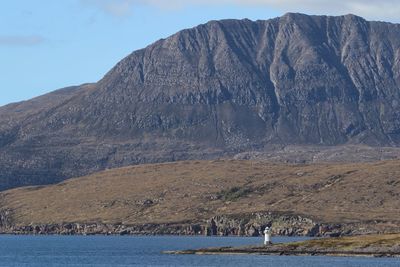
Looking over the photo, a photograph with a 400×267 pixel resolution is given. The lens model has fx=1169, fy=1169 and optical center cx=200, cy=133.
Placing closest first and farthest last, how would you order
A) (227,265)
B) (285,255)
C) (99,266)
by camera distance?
(227,265)
(99,266)
(285,255)

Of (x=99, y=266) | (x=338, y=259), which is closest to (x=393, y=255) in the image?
(x=338, y=259)

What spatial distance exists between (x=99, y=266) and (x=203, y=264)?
16823mm

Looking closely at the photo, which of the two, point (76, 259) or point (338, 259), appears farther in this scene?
point (76, 259)

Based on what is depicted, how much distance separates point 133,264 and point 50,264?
13.5 meters

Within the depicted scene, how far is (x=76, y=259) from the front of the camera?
19488 cm

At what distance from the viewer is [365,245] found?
180 meters

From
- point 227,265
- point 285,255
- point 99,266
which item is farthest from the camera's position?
point 285,255

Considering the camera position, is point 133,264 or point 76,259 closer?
point 133,264

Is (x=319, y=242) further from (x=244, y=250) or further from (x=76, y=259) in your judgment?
(x=76, y=259)

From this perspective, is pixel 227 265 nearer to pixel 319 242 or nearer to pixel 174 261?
pixel 174 261

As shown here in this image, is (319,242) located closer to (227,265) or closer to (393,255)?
(393,255)

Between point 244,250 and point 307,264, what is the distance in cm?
2176

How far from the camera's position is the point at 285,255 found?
601 feet

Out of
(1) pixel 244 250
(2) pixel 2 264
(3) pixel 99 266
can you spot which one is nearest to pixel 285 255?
(1) pixel 244 250
